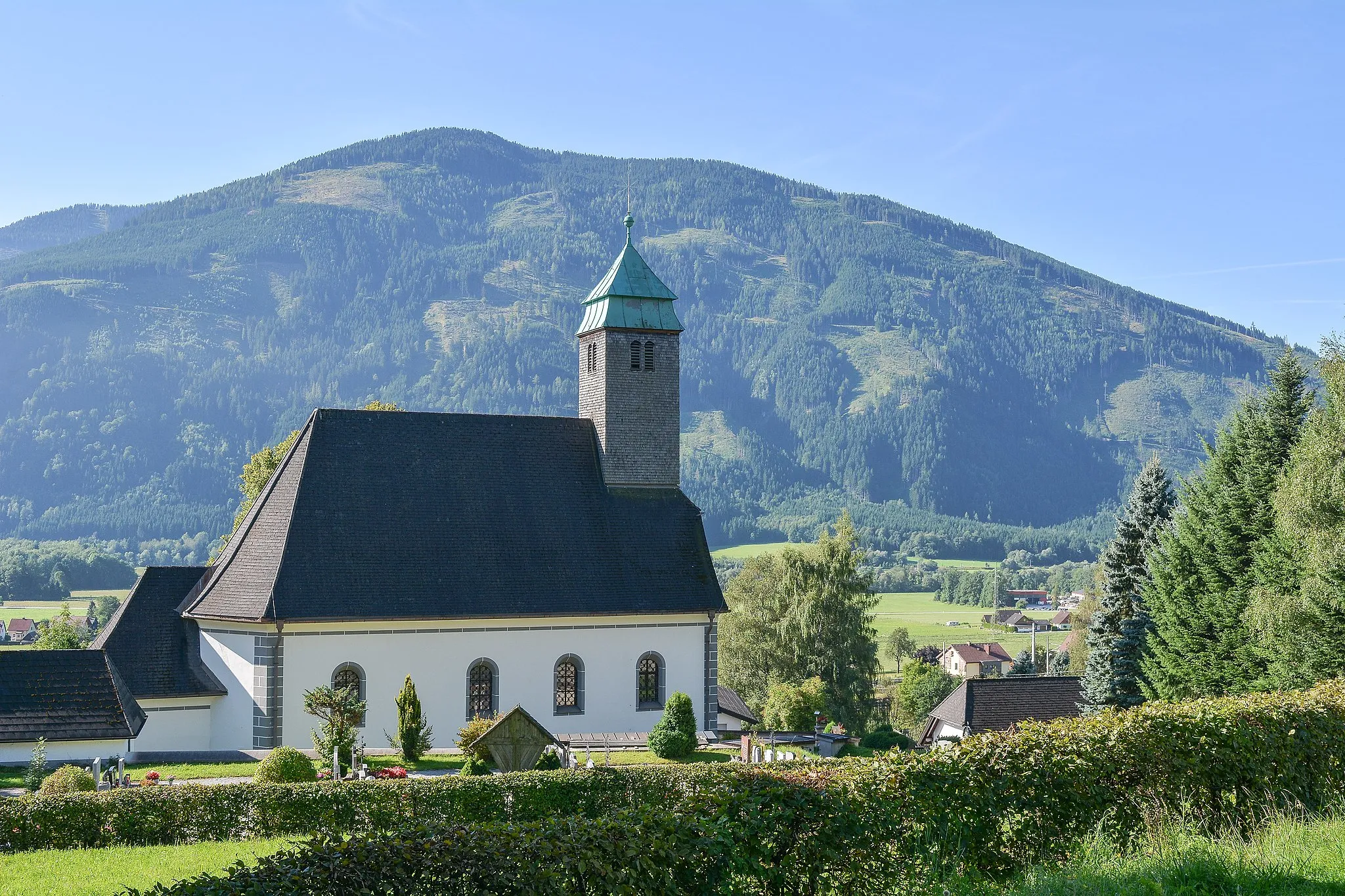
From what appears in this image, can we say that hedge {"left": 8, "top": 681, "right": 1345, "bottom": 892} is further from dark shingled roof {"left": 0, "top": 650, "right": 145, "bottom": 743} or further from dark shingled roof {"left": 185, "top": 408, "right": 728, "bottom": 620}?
dark shingled roof {"left": 185, "top": 408, "right": 728, "bottom": 620}

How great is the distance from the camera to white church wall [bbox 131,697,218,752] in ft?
104

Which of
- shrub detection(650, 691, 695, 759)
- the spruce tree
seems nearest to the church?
shrub detection(650, 691, 695, 759)

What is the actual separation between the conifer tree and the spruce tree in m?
2.62

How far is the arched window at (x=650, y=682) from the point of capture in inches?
1396

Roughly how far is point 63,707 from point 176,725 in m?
4.51

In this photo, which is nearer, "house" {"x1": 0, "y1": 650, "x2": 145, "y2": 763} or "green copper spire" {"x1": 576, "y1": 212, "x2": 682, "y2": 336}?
"house" {"x1": 0, "y1": 650, "x2": 145, "y2": 763}

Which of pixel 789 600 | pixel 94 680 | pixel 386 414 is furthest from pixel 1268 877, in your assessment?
pixel 789 600

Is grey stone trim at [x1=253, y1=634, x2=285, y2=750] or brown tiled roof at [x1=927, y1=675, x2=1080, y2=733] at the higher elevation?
grey stone trim at [x1=253, y1=634, x2=285, y2=750]

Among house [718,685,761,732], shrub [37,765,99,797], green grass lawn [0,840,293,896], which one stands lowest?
house [718,685,761,732]

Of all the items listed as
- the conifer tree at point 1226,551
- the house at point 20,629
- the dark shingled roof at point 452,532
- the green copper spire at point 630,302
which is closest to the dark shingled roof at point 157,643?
the dark shingled roof at point 452,532

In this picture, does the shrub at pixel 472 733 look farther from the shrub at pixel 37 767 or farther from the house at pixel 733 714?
the house at pixel 733 714

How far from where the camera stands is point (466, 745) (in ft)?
100

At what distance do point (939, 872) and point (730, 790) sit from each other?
2.30 meters

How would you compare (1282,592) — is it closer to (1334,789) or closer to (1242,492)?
(1242,492)
